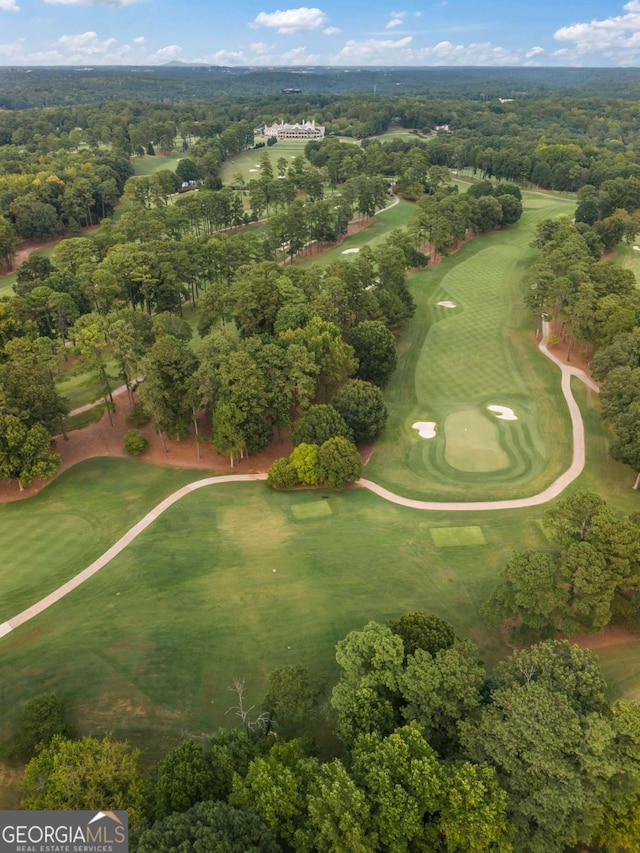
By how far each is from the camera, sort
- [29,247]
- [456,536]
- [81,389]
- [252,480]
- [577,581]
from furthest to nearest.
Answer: [29,247] < [81,389] < [252,480] < [456,536] < [577,581]

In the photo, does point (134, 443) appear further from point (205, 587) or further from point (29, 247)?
point (29, 247)

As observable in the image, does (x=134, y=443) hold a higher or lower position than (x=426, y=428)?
higher

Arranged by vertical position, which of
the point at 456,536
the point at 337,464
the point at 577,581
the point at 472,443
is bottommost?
the point at 456,536

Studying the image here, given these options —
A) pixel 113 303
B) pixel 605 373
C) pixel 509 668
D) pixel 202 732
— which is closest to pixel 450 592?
pixel 509 668

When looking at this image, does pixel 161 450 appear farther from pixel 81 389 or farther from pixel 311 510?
pixel 311 510

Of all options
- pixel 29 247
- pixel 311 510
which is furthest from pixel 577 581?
pixel 29 247

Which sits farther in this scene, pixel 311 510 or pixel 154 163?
pixel 154 163

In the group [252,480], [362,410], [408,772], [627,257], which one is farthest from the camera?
[627,257]

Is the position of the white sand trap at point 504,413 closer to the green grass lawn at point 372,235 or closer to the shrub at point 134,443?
the shrub at point 134,443

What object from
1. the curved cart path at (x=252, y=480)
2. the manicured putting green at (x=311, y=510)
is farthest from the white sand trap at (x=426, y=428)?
the manicured putting green at (x=311, y=510)
